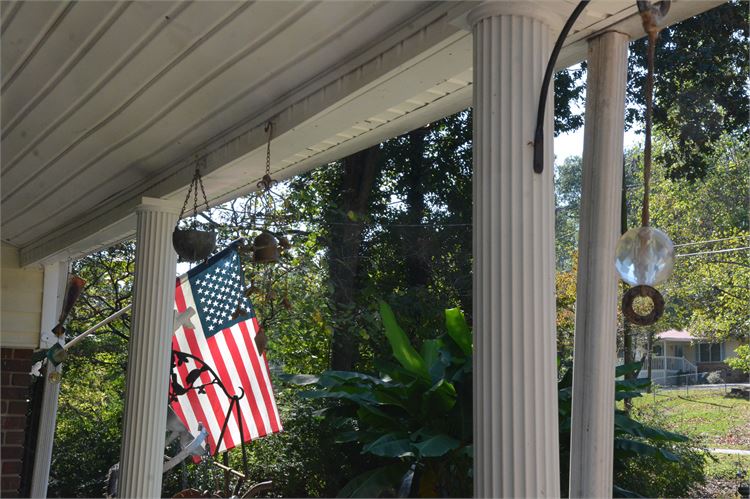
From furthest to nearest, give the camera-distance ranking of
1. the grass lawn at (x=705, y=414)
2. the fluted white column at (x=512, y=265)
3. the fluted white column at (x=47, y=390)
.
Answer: the grass lawn at (x=705, y=414) < the fluted white column at (x=47, y=390) < the fluted white column at (x=512, y=265)

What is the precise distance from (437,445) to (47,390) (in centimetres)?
421

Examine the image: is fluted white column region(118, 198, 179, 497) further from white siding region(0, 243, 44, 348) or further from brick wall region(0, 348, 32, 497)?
brick wall region(0, 348, 32, 497)

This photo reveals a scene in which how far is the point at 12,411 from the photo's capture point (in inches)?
255

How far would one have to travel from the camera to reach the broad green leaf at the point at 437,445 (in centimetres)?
376

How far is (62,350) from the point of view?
573cm

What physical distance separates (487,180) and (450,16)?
18.4 inches

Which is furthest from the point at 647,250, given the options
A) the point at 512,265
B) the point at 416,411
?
the point at 416,411

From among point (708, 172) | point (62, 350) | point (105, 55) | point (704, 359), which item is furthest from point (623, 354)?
point (105, 55)

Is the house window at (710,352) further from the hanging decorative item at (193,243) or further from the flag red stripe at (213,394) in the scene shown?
the hanging decorative item at (193,243)

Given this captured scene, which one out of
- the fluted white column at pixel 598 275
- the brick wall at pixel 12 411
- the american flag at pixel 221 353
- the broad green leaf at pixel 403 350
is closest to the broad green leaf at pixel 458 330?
the broad green leaf at pixel 403 350

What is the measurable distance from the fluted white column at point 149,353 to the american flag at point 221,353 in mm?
728

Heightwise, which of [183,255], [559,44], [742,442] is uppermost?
[559,44]

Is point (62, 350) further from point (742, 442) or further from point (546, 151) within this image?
point (742, 442)

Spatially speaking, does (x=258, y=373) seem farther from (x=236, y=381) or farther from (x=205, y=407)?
(x=205, y=407)
